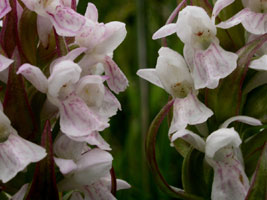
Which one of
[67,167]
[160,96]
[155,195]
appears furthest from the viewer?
[160,96]

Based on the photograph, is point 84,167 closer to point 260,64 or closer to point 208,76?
point 208,76

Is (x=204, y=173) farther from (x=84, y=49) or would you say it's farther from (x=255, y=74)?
(x=84, y=49)

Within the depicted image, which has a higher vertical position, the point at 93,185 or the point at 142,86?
the point at 93,185

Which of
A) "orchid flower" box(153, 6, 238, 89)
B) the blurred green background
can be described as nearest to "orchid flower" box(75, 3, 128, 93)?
"orchid flower" box(153, 6, 238, 89)

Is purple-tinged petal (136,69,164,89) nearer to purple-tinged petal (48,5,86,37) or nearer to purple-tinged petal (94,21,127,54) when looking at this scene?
purple-tinged petal (94,21,127,54)

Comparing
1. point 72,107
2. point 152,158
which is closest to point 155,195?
point 152,158

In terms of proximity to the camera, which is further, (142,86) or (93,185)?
(142,86)

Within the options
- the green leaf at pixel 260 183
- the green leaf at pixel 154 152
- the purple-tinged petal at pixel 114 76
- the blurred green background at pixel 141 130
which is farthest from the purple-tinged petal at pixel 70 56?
the blurred green background at pixel 141 130
